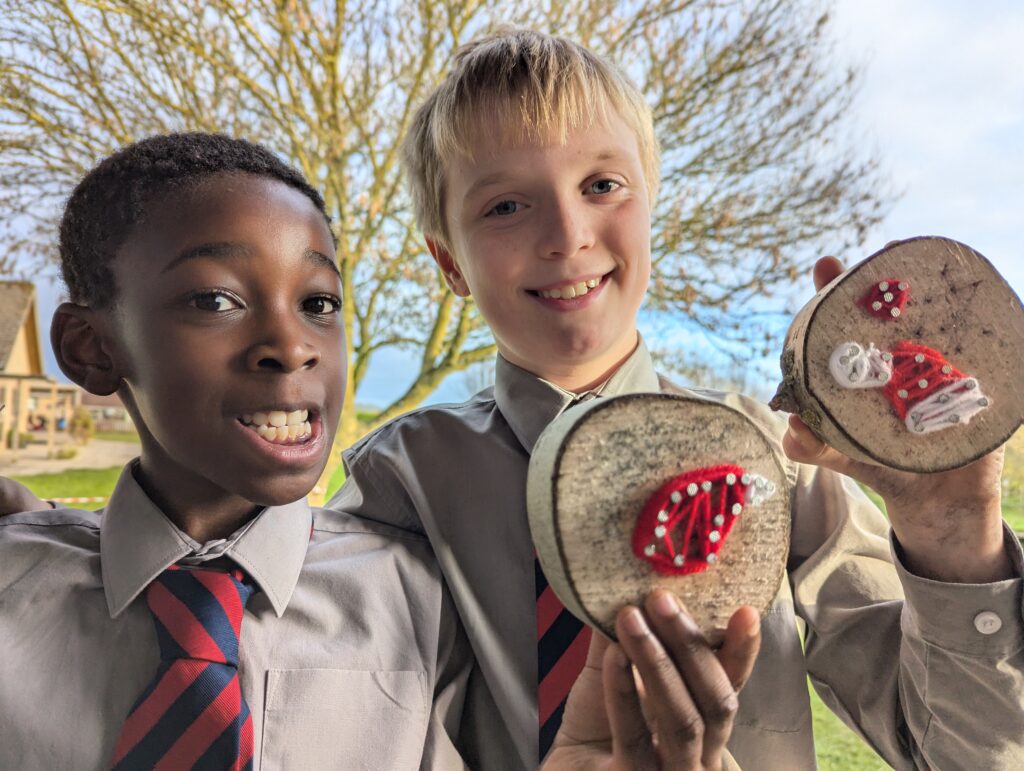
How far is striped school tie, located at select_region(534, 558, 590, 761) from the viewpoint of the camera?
3.30 ft

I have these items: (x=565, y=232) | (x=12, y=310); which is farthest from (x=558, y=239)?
(x=12, y=310)

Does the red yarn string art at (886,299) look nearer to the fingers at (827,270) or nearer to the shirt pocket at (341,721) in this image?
the fingers at (827,270)

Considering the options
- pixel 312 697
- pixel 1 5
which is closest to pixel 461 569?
pixel 312 697

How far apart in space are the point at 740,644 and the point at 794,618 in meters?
0.43

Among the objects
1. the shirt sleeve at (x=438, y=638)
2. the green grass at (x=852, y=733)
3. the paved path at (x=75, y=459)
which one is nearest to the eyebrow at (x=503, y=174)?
the shirt sleeve at (x=438, y=638)

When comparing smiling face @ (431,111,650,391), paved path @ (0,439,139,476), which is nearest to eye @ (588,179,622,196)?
smiling face @ (431,111,650,391)

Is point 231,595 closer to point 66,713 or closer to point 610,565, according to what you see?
point 66,713

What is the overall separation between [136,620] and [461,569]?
39 cm

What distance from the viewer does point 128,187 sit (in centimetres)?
103

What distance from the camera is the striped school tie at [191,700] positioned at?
920mm

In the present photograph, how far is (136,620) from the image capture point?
1.00m

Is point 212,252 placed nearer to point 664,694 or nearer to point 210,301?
point 210,301

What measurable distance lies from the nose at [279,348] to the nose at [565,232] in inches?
12.2

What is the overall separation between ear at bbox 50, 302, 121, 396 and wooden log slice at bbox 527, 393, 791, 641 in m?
0.59
